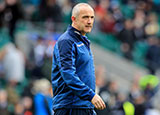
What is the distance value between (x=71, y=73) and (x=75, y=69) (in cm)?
10

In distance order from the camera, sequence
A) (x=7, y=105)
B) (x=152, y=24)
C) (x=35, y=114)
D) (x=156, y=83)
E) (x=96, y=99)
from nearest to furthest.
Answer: (x=96, y=99)
(x=35, y=114)
(x=7, y=105)
(x=156, y=83)
(x=152, y=24)

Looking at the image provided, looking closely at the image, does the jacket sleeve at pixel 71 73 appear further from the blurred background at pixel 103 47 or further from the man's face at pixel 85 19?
the blurred background at pixel 103 47

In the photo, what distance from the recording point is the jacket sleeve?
5.36 metres

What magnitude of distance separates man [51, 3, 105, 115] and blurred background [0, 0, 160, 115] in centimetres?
630

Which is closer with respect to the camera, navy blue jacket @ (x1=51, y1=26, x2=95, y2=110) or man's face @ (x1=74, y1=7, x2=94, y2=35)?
navy blue jacket @ (x1=51, y1=26, x2=95, y2=110)

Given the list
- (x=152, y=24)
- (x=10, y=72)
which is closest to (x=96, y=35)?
(x=152, y=24)

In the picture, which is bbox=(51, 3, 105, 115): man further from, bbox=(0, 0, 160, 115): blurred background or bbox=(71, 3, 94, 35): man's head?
bbox=(0, 0, 160, 115): blurred background

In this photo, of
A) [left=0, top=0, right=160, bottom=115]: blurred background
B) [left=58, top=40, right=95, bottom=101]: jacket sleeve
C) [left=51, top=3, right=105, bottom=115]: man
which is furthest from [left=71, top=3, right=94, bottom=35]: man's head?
[left=0, top=0, right=160, bottom=115]: blurred background

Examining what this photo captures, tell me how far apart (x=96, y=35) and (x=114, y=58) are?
1116 mm

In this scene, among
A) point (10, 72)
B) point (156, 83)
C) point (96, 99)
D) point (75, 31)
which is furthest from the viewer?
point (156, 83)

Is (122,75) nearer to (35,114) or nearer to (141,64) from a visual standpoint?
(141,64)

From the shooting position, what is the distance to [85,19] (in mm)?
5559

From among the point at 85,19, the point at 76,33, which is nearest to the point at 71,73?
the point at 76,33

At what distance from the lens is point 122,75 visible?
687 inches
